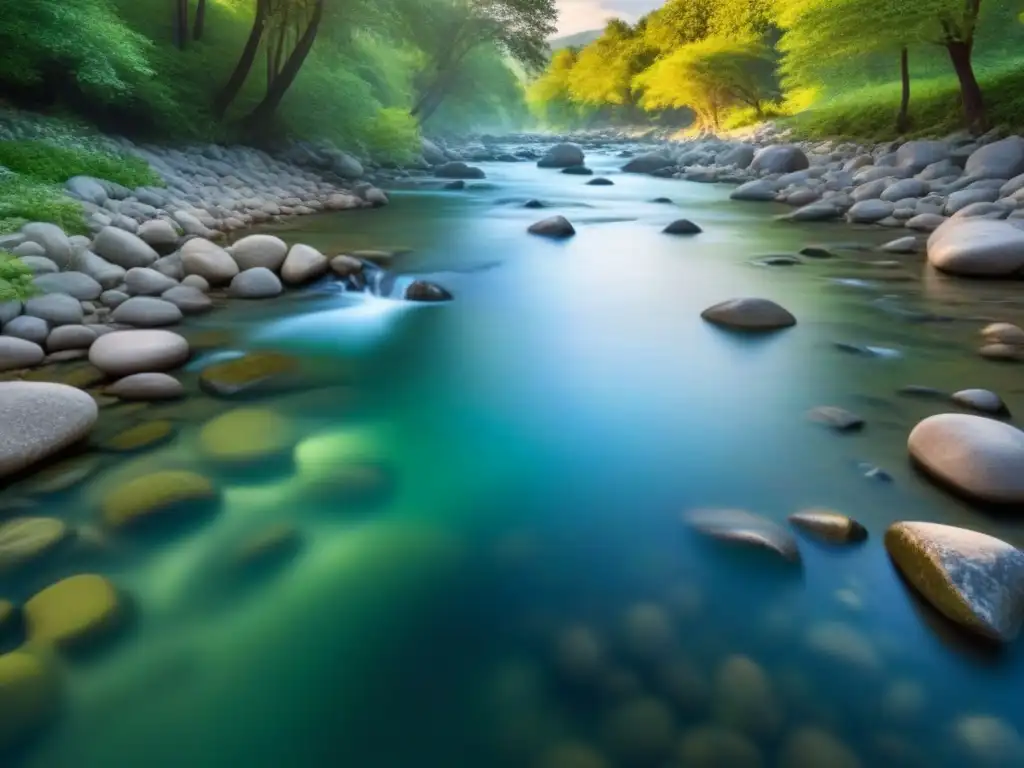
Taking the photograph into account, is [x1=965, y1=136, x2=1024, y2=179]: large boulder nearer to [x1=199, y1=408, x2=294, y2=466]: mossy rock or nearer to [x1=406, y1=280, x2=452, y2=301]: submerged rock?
[x1=406, y1=280, x2=452, y2=301]: submerged rock

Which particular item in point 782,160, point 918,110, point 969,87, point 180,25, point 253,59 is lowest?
point 782,160

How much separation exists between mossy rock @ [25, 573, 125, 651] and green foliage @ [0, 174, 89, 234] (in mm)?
4663

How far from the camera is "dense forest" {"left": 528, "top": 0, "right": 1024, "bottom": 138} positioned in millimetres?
13500

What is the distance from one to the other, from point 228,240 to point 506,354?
16.3 feet

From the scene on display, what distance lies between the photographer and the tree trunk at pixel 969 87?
531 inches

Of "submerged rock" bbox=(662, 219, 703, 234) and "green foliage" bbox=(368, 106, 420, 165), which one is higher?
"green foliage" bbox=(368, 106, 420, 165)

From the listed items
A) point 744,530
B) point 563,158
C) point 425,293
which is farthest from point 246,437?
point 563,158

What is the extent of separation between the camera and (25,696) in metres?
1.92

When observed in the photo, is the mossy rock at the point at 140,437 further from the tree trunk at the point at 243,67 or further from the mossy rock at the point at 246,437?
the tree trunk at the point at 243,67

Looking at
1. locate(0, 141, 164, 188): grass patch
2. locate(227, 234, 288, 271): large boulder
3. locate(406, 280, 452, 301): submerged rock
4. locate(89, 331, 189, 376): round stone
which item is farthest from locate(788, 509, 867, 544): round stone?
locate(0, 141, 164, 188): grass patch

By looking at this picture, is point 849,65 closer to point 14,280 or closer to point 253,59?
point 253,59

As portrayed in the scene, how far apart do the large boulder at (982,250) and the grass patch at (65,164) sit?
951cm

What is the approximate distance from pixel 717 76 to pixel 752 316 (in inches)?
1227

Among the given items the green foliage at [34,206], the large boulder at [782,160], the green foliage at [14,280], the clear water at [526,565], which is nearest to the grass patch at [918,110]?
the large boulder at [782,160]
